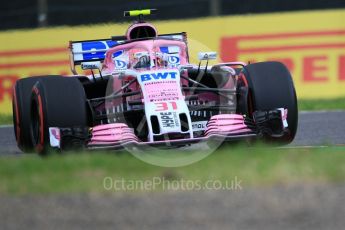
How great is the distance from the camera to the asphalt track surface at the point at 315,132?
9.77 metres

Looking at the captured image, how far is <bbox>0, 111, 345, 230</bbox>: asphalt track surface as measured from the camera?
16.3 feet

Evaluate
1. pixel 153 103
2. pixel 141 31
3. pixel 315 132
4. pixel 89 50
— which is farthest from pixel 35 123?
pixel 315 132

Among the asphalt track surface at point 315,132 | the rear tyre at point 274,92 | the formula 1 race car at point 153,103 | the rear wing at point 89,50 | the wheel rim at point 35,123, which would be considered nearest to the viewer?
the formula 1 race car at point 153,103

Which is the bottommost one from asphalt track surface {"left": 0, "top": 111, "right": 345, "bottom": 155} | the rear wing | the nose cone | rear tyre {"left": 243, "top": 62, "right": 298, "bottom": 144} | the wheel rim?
asphalt track surface {"left": 0, "top": 111, "right": 345, "bottom": 155}

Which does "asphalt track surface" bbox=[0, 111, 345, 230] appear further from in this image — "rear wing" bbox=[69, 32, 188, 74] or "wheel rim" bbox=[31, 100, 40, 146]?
"rear wing" bbox=[69, 32, 188, 74]

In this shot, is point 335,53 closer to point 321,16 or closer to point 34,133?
point 321,16

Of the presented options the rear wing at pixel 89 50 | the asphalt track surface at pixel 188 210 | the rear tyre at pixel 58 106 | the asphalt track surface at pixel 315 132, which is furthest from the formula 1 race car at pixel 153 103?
the asphalt track surface at pixel 188 210

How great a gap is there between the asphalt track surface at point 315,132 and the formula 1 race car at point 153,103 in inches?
38.2

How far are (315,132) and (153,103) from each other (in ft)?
10.5

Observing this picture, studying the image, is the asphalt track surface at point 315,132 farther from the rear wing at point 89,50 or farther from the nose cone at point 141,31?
the nose cone at point 141,31

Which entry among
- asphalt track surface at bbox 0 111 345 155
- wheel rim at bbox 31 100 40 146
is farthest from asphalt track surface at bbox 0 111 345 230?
asphalt track surface at bbox 0 111 345 155

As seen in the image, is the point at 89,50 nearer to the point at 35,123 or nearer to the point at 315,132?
the point at 35,123

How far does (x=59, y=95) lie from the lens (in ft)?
26.1

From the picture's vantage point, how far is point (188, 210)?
5.27 meters
